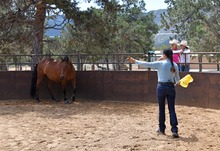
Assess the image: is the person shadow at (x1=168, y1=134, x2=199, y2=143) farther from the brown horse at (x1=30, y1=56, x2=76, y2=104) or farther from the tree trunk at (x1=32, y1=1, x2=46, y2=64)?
the tree trunk at (x1=32, y1=1, x2=46, y2=64)

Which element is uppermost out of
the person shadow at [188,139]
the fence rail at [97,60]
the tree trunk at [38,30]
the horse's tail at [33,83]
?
the tree trunk at [38,30]

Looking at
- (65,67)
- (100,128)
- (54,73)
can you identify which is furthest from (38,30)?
(100,128)

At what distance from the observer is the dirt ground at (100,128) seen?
5340mm

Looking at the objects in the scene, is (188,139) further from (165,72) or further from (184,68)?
(184,68)

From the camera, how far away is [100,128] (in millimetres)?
6664

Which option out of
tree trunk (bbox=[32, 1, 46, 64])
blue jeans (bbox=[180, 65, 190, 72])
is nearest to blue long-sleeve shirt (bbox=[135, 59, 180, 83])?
blue jeans (bbox=[180, 65, 190, 72])

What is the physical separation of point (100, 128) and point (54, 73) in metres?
4.45

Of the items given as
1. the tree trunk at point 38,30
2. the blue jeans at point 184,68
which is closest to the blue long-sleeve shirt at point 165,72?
the blue jeans at point 184,68

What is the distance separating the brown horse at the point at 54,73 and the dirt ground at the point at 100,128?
91 centimetres

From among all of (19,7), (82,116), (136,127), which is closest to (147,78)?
(82,116)

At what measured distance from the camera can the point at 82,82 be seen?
11.2m

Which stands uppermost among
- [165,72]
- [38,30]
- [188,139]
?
[38,30]

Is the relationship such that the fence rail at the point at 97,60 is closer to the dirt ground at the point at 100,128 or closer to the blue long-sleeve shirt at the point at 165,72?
the dirt ground at the point at 100,128

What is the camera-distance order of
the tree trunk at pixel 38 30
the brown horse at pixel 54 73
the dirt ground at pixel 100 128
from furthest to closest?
the tree trunk at pixel 38 30, the brown horse at pixel 54 73, the dirt ground at pixel 100 128
